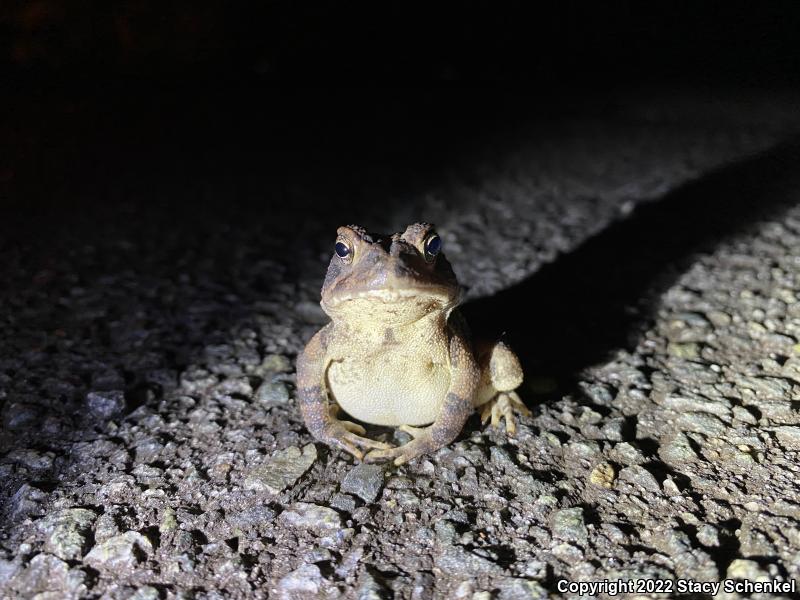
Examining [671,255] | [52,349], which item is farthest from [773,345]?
[52,349]

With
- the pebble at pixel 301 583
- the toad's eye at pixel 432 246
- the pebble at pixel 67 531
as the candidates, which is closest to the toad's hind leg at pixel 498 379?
the toad's eye at pixel 432 246

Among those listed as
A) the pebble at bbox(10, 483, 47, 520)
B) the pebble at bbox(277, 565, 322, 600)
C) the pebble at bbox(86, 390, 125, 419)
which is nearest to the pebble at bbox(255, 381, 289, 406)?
the pebble at bbox(86, 390, 125, 419)

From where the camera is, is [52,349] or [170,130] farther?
[170,130]

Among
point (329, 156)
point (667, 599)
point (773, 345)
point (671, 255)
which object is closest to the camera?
point (667, 599)

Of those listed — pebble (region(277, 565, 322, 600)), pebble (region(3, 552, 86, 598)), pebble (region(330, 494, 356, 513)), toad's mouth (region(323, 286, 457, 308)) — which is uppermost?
toad's mouth (region(323, 286, 457, 308))

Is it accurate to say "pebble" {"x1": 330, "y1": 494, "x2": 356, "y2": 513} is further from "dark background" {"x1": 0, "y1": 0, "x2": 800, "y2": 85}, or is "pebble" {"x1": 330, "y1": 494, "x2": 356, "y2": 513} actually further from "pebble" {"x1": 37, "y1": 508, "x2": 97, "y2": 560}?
"dark background" {"x1": 0, "y1": 0, "x2": 800, "y2": 85}

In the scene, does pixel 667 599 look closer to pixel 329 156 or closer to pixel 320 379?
pixel 320 379
